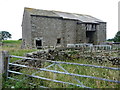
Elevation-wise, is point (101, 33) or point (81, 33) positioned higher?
point (101, 33)

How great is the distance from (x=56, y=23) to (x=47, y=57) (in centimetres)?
1221

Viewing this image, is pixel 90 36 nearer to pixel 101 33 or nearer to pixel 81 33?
pixel 101 33

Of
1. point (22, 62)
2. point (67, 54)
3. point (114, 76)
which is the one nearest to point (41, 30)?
point (67, 54)

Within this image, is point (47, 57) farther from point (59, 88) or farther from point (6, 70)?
point (59, 88)

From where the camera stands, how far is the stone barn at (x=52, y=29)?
1806 cm

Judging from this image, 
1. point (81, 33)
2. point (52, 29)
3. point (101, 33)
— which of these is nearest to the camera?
point (52, 29)

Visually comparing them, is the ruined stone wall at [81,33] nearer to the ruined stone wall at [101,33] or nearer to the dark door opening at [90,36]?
the dark door opening at [90,36]

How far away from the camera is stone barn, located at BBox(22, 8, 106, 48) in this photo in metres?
18.1

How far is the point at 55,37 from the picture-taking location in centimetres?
2023

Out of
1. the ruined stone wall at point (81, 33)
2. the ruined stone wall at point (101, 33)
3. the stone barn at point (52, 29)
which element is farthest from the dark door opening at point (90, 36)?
the ruined stone wall at point (81, 33)

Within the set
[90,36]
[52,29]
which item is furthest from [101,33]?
[52,29]

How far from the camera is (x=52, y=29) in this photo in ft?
65.1

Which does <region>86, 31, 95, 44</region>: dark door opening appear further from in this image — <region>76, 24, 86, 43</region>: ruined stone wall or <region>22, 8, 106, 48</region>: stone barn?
<region>76, 24, 86, 43</region>: ruined stone wall

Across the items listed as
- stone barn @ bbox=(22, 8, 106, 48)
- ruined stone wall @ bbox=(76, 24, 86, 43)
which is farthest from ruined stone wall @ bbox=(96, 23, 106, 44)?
ruined stone wall @ bbox=(76, 24, 86, 43)
